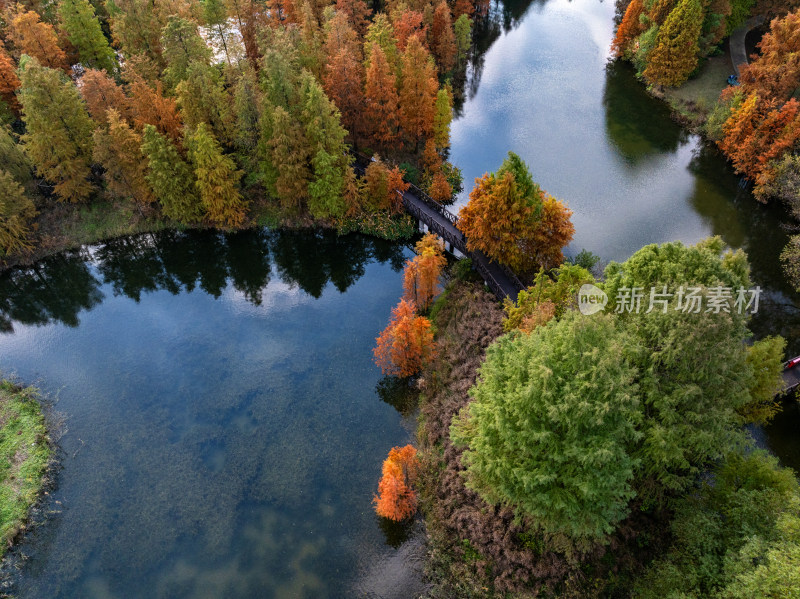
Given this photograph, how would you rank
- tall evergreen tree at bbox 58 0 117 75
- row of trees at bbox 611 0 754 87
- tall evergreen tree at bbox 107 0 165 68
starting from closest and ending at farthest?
tall evergreen tree at bbox 107 0 165 68
tall evergreen tree at bbox 58 0 117 75
row of trees at bbox 611 0 754 87

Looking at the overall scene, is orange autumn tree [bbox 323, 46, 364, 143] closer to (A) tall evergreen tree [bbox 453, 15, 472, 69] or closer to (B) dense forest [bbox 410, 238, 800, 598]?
(A) tall evergreen tree [bbox 453, 15, 472, 69]

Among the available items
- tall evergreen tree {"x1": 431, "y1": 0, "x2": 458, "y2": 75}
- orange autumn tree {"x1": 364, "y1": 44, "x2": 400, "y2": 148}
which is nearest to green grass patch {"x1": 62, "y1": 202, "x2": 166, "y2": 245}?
orange autumn tree {"x1": 364, "y1": 44, "x2": 400, "y2": 148}

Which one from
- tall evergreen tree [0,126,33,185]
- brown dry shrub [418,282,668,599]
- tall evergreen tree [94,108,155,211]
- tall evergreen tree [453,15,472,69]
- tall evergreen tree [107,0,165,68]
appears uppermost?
tall evergreen tree [453,15,472,69]

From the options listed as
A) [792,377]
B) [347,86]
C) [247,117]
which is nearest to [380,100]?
[347,86]

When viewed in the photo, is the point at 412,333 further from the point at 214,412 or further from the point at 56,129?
the point at 56,129

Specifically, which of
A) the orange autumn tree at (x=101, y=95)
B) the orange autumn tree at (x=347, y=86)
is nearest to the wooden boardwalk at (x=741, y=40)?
the orange autumn tree at (x=347, y=86)

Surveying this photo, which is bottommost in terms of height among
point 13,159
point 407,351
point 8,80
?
point 407,351

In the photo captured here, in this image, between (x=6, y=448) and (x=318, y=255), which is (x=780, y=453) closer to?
(x=318, y=255)
